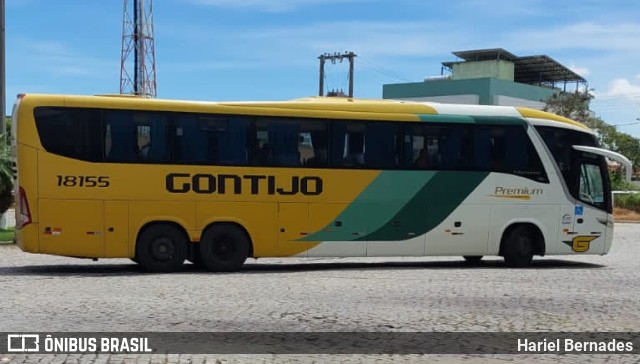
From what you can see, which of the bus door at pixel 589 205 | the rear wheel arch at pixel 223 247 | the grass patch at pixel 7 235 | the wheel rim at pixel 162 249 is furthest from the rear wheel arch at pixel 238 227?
the grass patch at pixel 7 235

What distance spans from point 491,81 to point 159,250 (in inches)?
2133

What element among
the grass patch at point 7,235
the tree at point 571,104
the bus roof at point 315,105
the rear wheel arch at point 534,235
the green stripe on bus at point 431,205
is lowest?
the grass patch at point 7,235

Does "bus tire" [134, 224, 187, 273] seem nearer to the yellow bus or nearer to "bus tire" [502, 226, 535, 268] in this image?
the yellow bus

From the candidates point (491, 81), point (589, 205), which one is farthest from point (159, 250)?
point (491, 81)

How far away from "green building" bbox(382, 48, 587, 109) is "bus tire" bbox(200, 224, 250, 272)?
49288 mm

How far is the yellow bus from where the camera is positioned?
1255cm

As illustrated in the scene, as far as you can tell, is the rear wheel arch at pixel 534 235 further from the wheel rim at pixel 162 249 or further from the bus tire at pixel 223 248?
the wheel rim at pixel 162 249

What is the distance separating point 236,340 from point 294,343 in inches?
23.8

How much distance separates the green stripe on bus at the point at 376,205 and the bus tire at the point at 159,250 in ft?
8.36

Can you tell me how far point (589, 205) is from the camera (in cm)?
1501

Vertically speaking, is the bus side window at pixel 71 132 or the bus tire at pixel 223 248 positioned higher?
the bus side window at pixel 71 132

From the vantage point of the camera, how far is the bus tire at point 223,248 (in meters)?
13.2

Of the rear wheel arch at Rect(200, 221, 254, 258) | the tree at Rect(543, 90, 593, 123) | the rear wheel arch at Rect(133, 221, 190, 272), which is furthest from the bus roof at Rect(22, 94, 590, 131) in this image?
the tree at Rect(543, 90, 593, 123)

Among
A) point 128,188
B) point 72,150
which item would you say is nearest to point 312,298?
point 128,188
